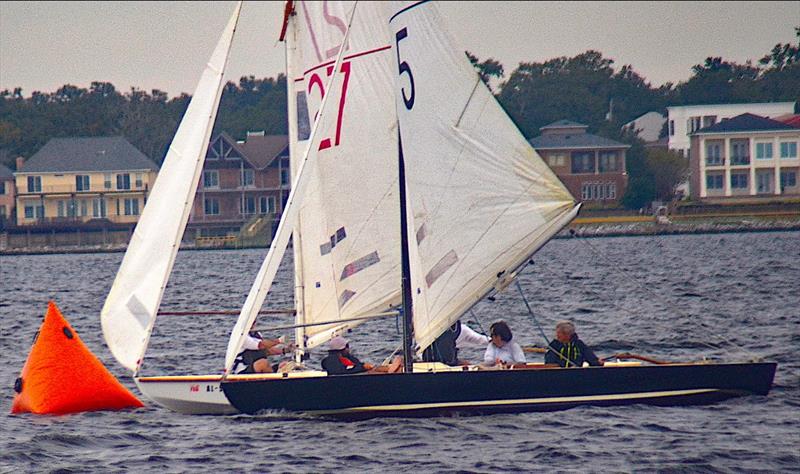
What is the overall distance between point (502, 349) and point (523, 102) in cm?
11888

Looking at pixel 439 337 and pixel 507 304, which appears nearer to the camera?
pixel 439 337

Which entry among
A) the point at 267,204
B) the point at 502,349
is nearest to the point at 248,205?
the point at 267,204

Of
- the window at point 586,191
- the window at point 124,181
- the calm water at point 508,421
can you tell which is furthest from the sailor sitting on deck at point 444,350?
the window at point 124,181

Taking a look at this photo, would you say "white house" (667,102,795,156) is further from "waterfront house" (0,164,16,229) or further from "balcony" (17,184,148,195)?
"waterfront house" (0,164,16,229)

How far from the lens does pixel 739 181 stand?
340ft

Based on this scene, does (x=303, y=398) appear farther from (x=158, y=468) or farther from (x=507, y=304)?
(x=507, y=304)

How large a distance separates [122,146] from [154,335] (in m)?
82.1

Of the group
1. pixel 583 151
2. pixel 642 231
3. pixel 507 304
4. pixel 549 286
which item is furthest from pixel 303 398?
pixel 583 151

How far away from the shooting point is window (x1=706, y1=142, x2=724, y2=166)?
104m

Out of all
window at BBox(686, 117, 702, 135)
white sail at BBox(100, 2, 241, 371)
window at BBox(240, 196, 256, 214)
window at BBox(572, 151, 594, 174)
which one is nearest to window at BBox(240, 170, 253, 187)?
window at BBox(240, 196, 256, 214)

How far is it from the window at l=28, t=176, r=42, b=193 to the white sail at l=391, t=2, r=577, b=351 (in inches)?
3821

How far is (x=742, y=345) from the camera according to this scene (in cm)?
2644

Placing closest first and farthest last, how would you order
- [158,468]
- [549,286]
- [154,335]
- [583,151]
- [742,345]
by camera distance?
[158,468], [742,345], [154,335], [549,286], [583,151]

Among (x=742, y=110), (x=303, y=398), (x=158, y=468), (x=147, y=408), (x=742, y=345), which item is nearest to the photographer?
(x=158, y=468)
